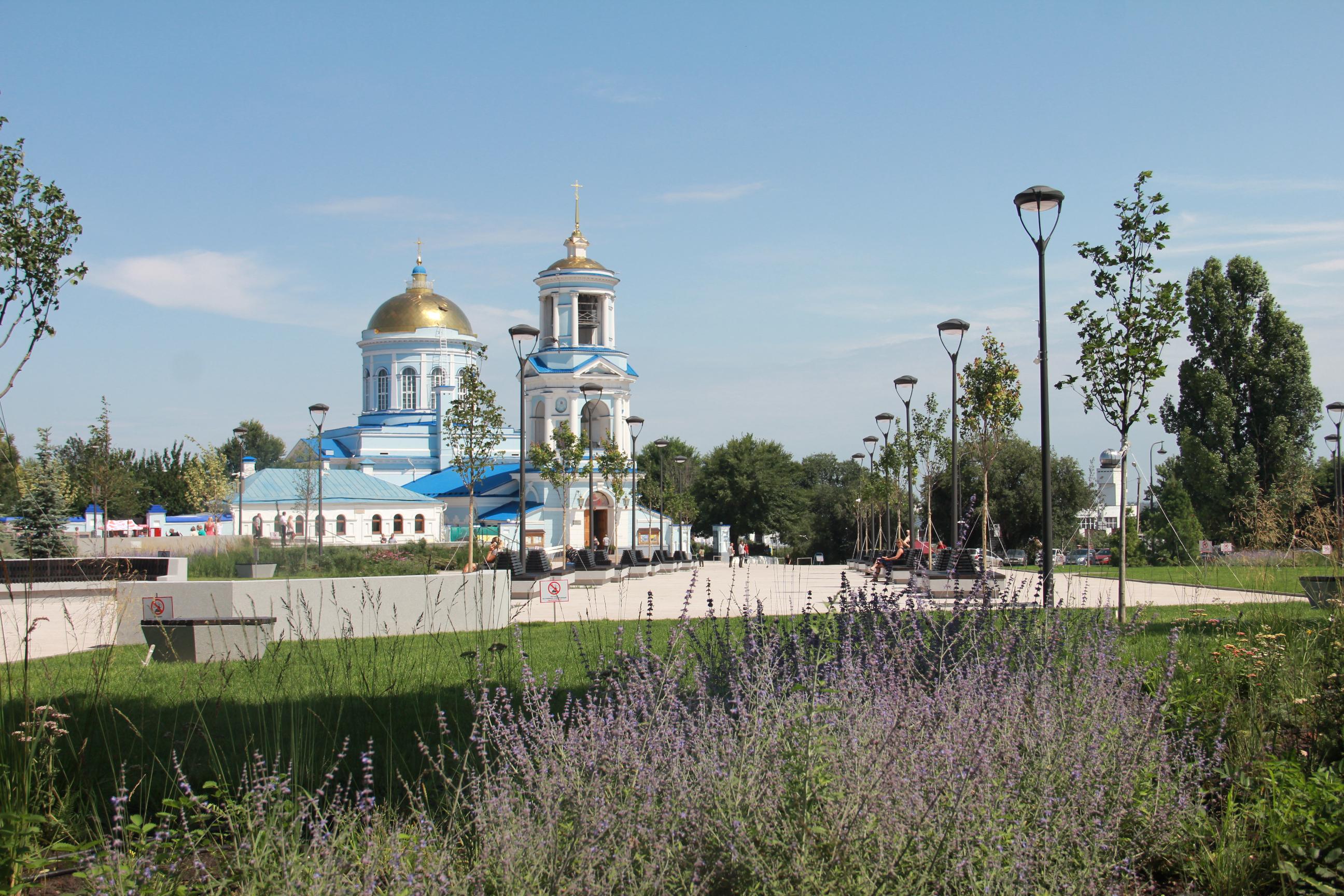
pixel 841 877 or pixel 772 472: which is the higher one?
pixel 772 472

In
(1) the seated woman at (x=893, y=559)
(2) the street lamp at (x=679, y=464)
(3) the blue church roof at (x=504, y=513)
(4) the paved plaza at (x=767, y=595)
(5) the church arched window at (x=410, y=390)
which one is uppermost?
(5) the church arched window at (x=410, y=390)

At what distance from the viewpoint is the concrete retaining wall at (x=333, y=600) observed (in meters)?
11.3

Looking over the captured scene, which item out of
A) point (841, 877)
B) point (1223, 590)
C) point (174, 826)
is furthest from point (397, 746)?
point (1223, 590)

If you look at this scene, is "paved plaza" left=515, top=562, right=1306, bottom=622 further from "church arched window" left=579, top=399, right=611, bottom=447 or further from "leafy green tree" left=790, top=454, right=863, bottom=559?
"leafy green tree" left=790, top=454, right=863, bottom=559

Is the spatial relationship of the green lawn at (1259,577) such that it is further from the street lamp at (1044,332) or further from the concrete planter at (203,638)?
the concrete planter at (203,638)

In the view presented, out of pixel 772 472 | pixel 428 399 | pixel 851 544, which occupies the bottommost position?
pixel 851 544

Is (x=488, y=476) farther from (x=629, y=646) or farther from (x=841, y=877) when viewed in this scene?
(x=841, y=877)

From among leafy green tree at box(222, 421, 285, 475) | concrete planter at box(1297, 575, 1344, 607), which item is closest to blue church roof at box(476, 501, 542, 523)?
concrete planter at box(1297, 575, 1344, 607)

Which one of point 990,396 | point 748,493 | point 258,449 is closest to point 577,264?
point 748,493

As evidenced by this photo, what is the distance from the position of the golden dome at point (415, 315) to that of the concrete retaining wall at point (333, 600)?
57.3 m

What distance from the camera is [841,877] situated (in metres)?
3.19

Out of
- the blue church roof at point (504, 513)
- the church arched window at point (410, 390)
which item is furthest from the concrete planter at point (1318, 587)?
the church arched window at point (410, 390)

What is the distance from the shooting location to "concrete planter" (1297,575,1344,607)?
830cm

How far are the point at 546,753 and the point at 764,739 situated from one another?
0.85 metres
